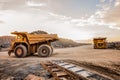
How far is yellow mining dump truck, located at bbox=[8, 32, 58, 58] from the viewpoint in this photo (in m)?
16.3

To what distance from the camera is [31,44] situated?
16891 millimetres

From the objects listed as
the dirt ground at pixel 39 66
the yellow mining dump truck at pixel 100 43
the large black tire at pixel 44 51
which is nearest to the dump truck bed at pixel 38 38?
the large black tire at pixel 44 51

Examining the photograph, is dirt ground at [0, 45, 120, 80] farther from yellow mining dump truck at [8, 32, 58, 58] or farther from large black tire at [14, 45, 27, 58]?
yellow mining dump truck at [8, 32, 58, 58]

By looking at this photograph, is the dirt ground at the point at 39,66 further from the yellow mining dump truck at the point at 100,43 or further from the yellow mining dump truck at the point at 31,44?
the yellow mining dump truck at the point at 100,43

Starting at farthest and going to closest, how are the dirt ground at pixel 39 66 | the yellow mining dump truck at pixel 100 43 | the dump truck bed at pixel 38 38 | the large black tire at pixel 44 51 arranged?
the yellow mining dump truck at pixel 100 43 → the dump truck bed at pixel 38 38 → the large black tire at pixel 44 51 → the dirt ground at pixel 39 66

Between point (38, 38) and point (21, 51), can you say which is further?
point (38, 38)

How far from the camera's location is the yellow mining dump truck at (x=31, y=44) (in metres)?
16.3

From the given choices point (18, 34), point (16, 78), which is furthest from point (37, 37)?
point (16, 78)

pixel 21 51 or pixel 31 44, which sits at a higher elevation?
pixel 31 44

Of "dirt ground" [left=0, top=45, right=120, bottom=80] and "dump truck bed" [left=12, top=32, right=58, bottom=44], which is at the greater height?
"dump truck bed" [left=12, top=32, right=58, bottom=44]

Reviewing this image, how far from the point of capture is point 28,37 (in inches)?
655

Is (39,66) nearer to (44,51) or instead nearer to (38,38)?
(44,51)

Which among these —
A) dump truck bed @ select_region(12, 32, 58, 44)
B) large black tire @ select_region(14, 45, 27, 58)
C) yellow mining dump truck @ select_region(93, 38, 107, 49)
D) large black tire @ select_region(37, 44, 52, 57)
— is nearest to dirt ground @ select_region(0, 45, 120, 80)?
large black tire @ select_region(14, 45, 27, 58)

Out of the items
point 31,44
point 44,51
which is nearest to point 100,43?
point 44,51
